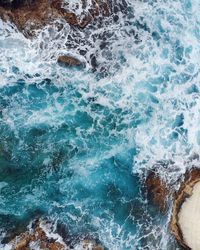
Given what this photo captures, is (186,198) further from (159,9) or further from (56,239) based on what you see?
(159,9)

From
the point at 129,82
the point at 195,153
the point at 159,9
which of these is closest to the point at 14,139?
the point at 129,82

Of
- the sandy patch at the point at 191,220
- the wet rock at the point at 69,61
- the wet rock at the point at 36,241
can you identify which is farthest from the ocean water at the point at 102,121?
the sandy patch at the point at 191,220

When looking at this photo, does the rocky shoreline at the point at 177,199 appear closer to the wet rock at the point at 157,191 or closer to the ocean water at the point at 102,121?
the wet rock at the point at 157,191

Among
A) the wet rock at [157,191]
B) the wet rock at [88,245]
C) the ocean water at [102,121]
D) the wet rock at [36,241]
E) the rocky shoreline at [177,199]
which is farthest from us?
the wet rock at [157,191]

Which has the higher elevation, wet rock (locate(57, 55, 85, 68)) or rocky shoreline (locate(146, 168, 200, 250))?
wet rock (locate(57, 55, 85, 68))

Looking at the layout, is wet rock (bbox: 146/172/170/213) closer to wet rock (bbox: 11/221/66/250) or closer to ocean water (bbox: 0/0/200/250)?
ocean water (bbox: 0/0/200/250)

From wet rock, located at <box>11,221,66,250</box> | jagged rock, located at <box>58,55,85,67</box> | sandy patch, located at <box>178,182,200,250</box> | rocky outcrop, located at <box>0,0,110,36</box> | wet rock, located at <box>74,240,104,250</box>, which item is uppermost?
rocky outcrop, located at <box>0,0,110,36</box>

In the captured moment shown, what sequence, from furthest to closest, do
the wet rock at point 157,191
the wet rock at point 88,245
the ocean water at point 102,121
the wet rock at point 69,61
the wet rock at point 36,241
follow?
the wet rock at point 69,61 → the wet rock at point 157,191 → the ocean water at point 102,121 → the wet rock at point 88,245 → the wet rock at point 36,241

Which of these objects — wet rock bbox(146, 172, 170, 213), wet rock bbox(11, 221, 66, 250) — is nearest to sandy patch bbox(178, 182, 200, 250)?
wet rock bbox(146, 172, 170, 213)
